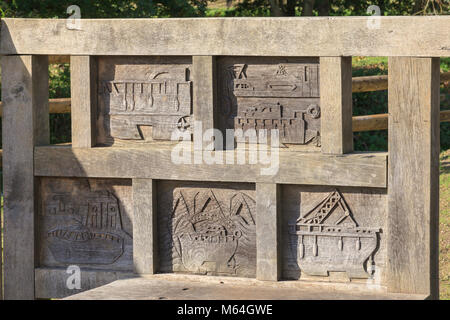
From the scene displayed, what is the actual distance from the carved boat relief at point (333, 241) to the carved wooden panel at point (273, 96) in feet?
1.09

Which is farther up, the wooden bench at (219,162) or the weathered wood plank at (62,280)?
the wooden bench at (219,162)

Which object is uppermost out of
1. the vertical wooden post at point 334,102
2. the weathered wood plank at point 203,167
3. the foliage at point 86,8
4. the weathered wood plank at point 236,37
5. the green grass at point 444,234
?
the foliage at point 86,8

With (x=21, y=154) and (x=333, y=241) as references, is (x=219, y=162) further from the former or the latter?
(x=21, y=154)

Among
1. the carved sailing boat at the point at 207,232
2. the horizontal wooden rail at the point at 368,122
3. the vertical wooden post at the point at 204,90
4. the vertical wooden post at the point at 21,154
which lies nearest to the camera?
the vertical wooden post at the point at 204,90

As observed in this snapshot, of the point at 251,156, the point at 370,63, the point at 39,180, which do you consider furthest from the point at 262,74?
the point at 370,63

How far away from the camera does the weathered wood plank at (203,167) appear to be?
12.3 ft

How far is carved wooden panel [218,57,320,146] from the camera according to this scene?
387 cm

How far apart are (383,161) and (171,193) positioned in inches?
42.5

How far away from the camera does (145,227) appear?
4.12 metres

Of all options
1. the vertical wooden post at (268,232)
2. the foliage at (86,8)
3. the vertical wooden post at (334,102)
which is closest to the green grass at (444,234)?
the vertical wooden post at (268,232)

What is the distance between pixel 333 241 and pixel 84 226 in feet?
4.30

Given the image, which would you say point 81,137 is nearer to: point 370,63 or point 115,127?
point 115,127

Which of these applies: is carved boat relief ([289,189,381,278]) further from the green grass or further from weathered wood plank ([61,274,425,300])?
the green grass

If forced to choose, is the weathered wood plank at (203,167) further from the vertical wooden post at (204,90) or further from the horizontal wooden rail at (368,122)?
the horizontal wooden rail at (368,122)
